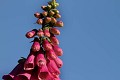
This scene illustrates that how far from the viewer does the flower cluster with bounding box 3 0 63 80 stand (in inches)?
287

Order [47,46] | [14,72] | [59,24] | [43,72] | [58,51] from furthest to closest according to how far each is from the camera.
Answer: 1. [59,24]
2. [58,51]
3. [47,46]
4. [14,72]
5. [43,72]

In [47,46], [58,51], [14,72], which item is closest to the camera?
[14,72]

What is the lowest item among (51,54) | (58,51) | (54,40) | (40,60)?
(40,60)

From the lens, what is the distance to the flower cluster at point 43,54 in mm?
7281

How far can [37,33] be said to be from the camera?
25.6 ft

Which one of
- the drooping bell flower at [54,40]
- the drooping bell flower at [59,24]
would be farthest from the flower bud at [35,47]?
the drooping bell flower at [59,24]

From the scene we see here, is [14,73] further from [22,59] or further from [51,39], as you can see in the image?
[51,39]

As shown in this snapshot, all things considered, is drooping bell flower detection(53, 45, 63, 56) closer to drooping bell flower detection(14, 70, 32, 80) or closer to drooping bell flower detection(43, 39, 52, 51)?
drooping bell flower detection(43, 39, 52, 51)

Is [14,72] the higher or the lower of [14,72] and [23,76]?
the higher

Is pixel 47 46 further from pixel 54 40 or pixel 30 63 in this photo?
pixel 30 63

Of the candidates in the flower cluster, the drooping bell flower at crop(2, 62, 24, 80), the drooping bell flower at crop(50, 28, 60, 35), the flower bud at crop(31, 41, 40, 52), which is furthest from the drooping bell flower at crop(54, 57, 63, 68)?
the drooping bell flower at crop(2, 62, 24, 80)

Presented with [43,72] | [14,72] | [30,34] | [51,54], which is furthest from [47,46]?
[14,72]

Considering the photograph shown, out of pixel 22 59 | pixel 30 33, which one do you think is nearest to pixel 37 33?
pixel 30 33

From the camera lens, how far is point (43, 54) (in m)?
7.76
